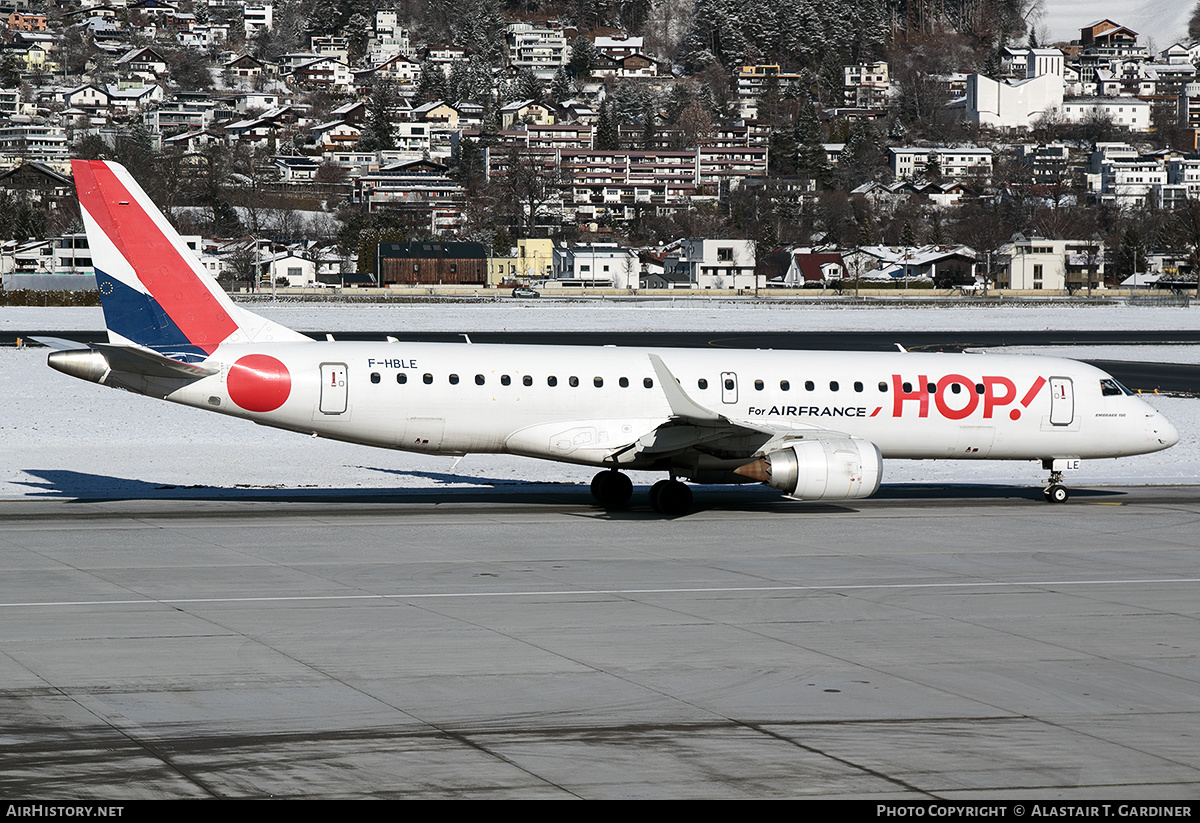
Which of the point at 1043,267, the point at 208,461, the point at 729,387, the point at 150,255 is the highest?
the point at 150,255

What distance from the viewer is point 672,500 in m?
29.9

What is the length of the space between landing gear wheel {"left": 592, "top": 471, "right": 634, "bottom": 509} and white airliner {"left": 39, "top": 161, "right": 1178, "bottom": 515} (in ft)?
0.14

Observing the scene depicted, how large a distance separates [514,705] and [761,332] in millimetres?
69238

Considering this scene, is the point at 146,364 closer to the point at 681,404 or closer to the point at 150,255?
the point at 150,255

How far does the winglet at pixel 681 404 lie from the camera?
28297 mm

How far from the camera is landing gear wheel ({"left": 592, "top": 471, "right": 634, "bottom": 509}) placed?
30438mm

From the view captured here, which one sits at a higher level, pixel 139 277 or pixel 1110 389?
pixel 139 277

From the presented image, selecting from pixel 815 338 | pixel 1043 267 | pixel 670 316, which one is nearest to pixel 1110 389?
pixel 815 338

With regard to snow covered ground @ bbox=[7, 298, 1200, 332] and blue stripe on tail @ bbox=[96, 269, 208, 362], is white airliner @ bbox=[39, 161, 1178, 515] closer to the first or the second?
blue stripe on tail @ bbox=[96, 269, 208, 362]

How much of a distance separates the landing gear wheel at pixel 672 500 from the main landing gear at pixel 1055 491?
8.33 meters

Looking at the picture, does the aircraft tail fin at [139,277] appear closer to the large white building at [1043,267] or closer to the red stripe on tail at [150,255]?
the red stripe on tail at [150,255]

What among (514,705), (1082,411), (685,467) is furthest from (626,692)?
(1082,411)

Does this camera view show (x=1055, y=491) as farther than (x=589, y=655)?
Yes

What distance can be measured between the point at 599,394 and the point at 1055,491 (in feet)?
34.4
